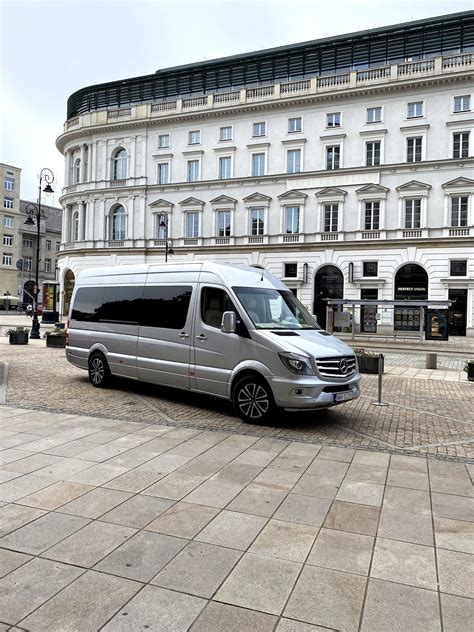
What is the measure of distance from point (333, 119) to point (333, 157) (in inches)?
126

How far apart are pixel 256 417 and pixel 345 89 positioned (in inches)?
1559

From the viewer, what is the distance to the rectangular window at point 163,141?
48250mm

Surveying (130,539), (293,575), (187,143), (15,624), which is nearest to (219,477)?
(130,539)

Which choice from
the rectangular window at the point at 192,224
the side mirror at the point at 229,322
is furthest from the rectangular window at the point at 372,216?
the side mirror at the point at 229,322

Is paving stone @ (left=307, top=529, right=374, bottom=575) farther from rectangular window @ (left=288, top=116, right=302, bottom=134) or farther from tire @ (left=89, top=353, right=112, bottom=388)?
rectangular window @ (left=288, top=116, right=302, bottom=134)

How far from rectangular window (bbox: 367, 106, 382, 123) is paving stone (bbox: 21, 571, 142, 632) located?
42.9 m

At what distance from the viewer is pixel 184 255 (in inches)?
1841

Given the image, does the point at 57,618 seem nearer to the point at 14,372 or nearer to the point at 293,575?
the point at 293,575

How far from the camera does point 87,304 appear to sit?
12.2m

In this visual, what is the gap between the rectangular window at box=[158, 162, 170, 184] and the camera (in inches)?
1903

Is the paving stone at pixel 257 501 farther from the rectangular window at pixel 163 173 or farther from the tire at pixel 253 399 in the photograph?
the rectangular window at pixel 163 173

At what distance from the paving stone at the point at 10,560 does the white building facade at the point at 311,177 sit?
35466 millimetres

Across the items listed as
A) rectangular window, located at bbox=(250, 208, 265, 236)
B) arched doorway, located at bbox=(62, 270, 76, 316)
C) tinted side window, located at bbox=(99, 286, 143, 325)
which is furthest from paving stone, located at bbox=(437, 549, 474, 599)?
arched doorway, located at bbox=(62, 270, 76, 316)

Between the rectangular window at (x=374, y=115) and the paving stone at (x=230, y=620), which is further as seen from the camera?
the rectangular window at (x=374, y=115)
